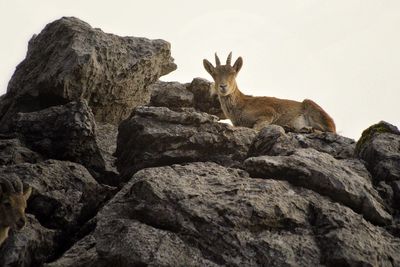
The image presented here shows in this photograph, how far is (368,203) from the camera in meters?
15.9

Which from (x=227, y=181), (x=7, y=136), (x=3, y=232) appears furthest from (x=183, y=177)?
(x=7, y=136)

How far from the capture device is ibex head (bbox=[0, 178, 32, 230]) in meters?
14.9

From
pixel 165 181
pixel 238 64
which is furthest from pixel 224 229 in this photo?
pixel 238 64

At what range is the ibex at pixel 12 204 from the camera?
14914 millimetres

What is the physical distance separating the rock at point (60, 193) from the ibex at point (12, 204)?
42cm

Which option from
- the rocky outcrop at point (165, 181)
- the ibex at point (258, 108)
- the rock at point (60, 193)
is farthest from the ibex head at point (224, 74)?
the rock at point (60, 193)

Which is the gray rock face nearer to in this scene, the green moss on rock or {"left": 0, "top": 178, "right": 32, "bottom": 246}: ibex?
{"left": 0, "top": 178, "right": 32, "bottom": 246}: ibex

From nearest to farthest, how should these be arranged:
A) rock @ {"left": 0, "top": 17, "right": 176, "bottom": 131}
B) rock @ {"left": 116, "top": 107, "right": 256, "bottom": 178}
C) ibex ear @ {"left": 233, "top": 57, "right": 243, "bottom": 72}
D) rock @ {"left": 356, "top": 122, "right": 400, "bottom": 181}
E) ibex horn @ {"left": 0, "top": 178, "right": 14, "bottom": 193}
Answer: ibex horn @ {"left": 0, "top": 178, "right": 14, "bottom": 193}
rock @ {"left": 356, "top": 122, "right": 400, "bottom": 181}
rock @ {"left": 116, "top": 107, "right": 256, "bottom": 178}
rock @ {"left": 0, "top": 17, "right": 176, "bottom": 131}
ibex ear @ {"left": 233, "top": 57, "right": 243, "bottom": 72}

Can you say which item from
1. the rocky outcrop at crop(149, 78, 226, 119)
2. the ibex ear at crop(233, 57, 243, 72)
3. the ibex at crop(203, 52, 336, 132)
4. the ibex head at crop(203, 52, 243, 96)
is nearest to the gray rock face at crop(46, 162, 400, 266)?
the ibex at crop(203, 52, 336, 132)

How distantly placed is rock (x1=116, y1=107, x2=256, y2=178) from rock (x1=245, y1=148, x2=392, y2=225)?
124 inches

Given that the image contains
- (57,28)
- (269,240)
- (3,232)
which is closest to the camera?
(269,240)

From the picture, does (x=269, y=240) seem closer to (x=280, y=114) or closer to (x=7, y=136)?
(x=7, y=136)

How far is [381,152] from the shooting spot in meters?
18.2

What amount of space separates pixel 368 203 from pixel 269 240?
3.37 m
